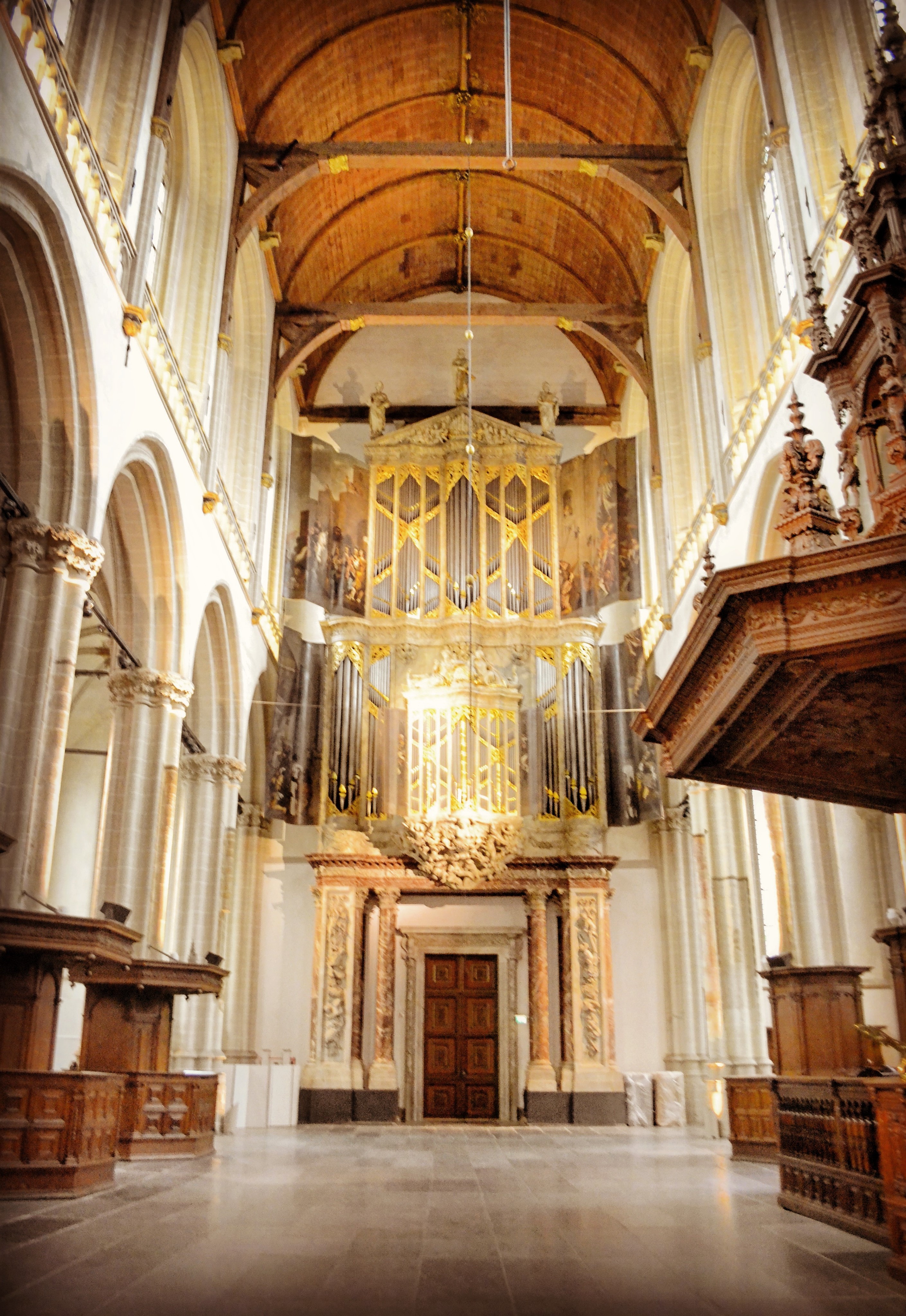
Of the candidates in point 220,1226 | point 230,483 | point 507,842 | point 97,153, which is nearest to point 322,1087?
point 507,842

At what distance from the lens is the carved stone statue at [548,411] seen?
764 inches

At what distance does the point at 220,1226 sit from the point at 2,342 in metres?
6.53

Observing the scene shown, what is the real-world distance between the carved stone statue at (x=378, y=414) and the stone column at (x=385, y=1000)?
26.8 feet

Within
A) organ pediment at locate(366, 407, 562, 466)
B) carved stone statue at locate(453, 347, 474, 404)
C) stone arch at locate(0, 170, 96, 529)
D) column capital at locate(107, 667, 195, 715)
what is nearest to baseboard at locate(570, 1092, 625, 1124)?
column capital at locate(107, 667, 195, 715)

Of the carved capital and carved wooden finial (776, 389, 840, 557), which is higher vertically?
the carved capital

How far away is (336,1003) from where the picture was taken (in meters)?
15.5

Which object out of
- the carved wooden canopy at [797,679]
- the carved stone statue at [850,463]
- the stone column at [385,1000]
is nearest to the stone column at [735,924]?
the stone column at [385,1000]

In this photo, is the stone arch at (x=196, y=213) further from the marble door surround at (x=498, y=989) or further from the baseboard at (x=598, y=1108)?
the baseboard at (x=598, y=1108)

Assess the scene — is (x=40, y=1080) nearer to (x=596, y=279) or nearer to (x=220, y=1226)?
(x=220, y=1226)

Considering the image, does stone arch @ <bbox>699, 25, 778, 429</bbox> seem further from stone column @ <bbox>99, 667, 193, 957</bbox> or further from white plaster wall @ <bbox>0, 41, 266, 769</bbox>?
stone column @ <bbox>99, 667, 193, 957</bbox>

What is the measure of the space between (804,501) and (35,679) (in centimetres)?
559

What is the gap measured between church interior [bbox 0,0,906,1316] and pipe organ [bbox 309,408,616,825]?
0.28 feet

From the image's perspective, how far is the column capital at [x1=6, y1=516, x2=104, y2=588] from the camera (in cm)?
823

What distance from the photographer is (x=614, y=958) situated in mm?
16719
